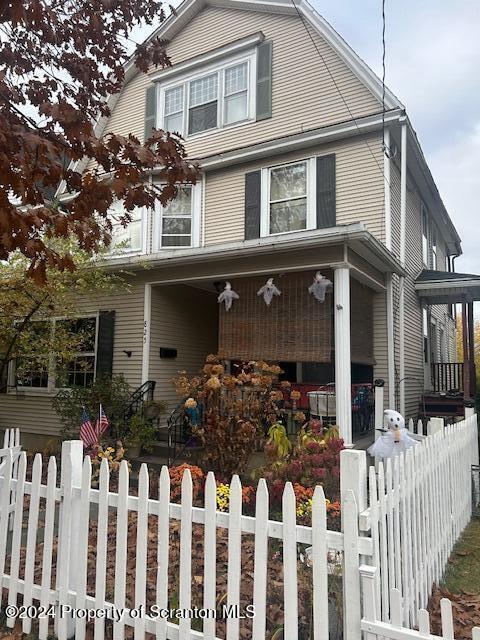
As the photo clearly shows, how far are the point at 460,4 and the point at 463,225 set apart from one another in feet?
114

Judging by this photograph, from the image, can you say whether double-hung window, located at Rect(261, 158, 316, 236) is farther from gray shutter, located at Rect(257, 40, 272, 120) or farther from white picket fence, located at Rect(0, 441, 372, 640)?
white picket fence, located at Rect(0, 441, 372, 640)

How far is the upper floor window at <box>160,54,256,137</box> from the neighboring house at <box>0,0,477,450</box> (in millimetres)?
35

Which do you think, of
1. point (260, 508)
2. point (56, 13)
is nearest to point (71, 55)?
point (56, 13)

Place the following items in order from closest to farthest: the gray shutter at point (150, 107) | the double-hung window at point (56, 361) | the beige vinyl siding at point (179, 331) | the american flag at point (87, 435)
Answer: the american flag at point (87, 435), the double-hung window at point (56, 361), the beige vinyl siding at point (179, 331), the gray shutter at point (150, 107)

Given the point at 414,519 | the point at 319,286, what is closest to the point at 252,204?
the point at 319,286

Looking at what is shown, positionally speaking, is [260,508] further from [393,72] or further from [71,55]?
[393,72]

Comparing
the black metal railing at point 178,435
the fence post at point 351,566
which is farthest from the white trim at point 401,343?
the fence post at point 351,566

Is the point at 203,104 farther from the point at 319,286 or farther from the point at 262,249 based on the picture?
the point at 319,286

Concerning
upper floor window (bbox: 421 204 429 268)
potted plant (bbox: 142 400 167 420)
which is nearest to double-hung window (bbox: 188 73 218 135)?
A: upper floor window (bbox: 421 204 429 268)

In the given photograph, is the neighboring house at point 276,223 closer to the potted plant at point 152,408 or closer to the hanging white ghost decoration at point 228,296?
the hanging white ghost decoration at point 228,296

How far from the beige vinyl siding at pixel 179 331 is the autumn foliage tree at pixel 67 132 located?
5.37 meters

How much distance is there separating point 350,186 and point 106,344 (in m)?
6.28

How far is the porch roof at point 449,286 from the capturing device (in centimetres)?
981

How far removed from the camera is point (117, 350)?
1050 centimetres
